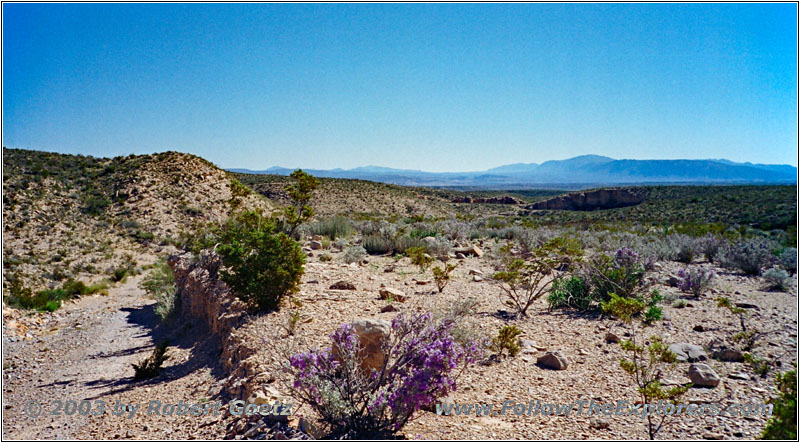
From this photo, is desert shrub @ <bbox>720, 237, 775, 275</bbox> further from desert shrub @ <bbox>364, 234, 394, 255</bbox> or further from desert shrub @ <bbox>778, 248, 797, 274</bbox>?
desert shrub @ <bbox>364, 234, 394, 255</bbox>

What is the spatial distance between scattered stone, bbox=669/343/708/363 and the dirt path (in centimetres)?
590

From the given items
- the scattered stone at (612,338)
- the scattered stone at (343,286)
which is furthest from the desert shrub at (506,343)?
the scattered stone at (343,286)

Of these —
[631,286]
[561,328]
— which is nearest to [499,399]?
[561,328]

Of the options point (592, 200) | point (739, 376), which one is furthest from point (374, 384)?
point (592, 200)

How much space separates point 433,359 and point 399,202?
1837 inches

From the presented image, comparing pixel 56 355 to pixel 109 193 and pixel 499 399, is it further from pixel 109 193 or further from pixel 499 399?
pixel 109 193

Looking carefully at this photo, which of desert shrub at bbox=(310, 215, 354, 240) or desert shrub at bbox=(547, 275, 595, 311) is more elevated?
desert shrub at bbox=(310, 215, 354, 240)

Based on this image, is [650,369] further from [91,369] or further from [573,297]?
[91,369]

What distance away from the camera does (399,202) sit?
5025 centimetres

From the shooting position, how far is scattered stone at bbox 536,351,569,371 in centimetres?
554

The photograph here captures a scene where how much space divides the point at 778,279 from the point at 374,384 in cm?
1035

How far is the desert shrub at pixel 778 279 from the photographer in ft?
32.5

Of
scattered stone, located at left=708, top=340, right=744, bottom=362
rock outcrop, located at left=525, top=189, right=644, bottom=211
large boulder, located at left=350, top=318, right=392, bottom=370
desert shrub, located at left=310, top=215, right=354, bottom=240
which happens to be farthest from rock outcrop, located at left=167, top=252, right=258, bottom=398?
rock outcrop, located at left=525, top=189, right=644, bottom=211

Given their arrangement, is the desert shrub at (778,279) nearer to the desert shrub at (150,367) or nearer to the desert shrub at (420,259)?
the desert shrub at (420,259)
